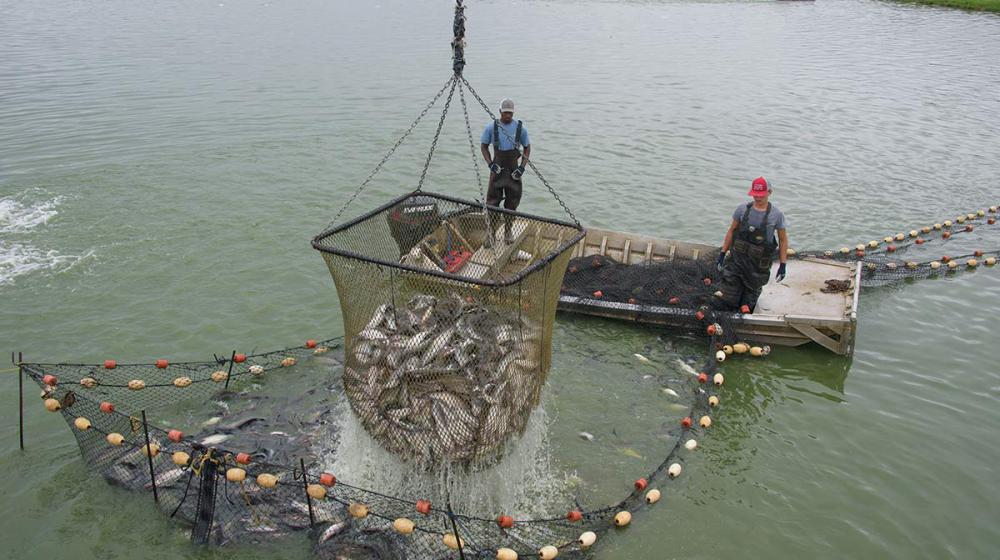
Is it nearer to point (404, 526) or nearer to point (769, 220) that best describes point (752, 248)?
point (769, 220)

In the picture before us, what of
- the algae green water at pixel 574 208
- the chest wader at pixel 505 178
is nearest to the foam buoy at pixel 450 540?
the algae green water at pixel 574 208

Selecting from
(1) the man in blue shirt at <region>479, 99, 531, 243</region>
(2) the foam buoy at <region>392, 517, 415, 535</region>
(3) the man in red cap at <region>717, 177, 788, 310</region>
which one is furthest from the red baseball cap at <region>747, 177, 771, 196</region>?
(2) the foam buoy at <region>392, 517, 415, 535</region>

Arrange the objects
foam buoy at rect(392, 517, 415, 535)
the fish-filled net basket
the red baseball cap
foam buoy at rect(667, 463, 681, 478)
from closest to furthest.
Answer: foam buoy at rect(392, 517, 415, 535) → the fish-filled net basket → foam buoy at rect(667, 463, 681, 478) → the red baseball cap

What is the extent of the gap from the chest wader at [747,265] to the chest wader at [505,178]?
306 centimetres

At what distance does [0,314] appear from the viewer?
9.17m

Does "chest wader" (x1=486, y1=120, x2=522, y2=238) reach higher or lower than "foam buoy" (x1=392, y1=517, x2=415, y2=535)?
higher

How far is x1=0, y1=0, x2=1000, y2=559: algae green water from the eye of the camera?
6582 mm

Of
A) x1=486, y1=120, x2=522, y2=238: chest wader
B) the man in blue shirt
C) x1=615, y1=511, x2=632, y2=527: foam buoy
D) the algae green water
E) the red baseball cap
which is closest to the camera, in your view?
x1=615, y1=511, x2=632, y2=527: foam buoy

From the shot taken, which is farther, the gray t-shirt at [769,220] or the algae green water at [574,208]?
the gray t-shirt at [769,220]

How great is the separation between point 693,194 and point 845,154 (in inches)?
193

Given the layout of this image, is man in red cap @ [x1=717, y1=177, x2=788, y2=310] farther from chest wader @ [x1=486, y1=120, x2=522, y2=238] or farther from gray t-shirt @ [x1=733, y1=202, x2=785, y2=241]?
chest wader @ [x1=486, y1=120, x2=522, y2=238]

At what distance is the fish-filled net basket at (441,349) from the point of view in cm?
555

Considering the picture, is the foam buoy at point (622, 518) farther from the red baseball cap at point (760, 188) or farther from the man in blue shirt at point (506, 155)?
the man in blue shirt at point (506, 155)

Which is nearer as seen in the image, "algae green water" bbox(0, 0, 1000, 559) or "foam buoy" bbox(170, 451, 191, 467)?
"foam buoy" bbox(170, 451, 191, 467)
